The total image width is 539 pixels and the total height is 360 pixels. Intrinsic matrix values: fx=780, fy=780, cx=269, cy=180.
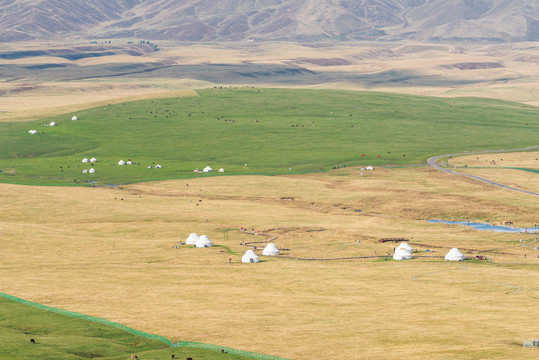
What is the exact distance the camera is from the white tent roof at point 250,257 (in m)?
136

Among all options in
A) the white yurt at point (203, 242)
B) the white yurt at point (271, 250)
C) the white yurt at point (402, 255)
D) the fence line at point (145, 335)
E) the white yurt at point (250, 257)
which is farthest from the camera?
the white yurt at point (203, 242)

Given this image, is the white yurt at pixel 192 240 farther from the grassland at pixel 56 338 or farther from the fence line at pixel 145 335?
the grassland at pixel 56 338

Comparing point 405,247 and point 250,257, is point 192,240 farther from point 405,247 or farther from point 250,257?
point 405,247

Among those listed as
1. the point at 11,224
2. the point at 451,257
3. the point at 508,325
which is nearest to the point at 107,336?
the point at 508,325

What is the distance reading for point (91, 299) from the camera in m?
104

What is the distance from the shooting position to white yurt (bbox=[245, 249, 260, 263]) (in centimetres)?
13588

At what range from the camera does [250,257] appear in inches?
5354

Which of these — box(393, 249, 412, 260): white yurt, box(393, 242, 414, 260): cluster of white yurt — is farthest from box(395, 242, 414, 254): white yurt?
box(393, 249, 412, 260): white yurt

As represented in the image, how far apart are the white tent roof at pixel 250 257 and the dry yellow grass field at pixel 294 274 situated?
5.63ft

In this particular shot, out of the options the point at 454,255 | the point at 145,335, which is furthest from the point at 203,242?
the point at 145,335

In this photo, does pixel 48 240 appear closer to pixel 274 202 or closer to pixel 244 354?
pixel 274 202

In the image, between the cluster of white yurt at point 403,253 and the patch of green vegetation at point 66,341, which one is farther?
the cluster of white yurt at point 403,253

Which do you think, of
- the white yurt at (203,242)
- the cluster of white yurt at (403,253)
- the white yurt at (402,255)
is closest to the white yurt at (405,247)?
the cluster of white yurt at (403,253)

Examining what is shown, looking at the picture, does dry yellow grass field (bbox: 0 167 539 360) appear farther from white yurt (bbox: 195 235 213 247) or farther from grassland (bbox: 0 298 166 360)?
grassland (bbox: 0 298 166 360)
